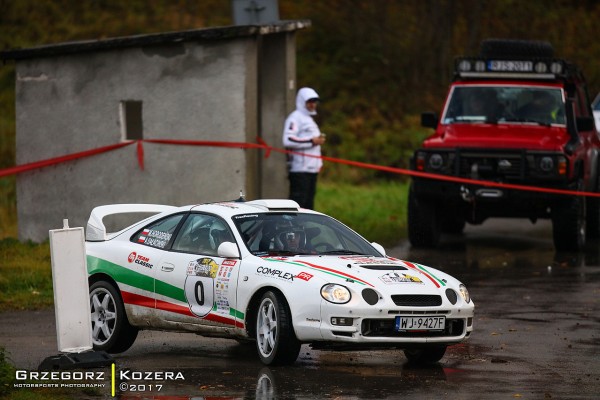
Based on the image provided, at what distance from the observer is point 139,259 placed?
11555mm

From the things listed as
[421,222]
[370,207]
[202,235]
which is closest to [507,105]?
[421,222]

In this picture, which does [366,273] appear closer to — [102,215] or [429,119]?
[102,215]

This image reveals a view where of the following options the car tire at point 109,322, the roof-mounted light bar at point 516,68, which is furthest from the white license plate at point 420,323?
the roof-mounted light bar at point 516,68

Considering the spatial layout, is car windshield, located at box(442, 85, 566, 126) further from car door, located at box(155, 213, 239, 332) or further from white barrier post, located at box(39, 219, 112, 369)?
white barrier post, located at box(39, 219, 112, 369)

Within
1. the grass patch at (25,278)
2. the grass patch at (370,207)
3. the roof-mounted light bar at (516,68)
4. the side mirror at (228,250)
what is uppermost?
the roof-mounted light bar at (516,68)

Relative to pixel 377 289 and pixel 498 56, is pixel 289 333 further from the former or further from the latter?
pixel 498 56

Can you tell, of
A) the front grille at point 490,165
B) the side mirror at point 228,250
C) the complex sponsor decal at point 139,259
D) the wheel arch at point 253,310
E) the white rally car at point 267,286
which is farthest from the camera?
the front grille at point 490,165

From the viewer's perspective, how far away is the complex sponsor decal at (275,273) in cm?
1025

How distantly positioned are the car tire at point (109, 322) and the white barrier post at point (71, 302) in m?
1.75

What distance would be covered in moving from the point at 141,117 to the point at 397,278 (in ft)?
29.7

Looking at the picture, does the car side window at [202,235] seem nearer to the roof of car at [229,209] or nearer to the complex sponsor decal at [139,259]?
the roof of car at [229,209]

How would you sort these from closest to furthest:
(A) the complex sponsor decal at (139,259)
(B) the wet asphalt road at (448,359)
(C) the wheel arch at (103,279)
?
1. (B) the wet asphalt road at (448,359)
2. (A) the complex sponsor decal at (139,259)
3. (C) the wheel arch at (103,279)

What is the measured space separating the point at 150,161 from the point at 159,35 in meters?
1.66

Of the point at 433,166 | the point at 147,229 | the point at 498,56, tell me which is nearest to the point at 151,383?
the point at 147,229
